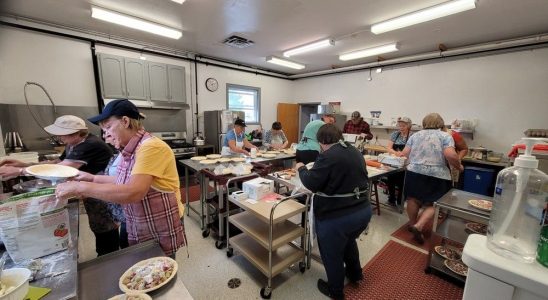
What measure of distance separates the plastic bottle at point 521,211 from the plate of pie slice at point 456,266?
1.99m

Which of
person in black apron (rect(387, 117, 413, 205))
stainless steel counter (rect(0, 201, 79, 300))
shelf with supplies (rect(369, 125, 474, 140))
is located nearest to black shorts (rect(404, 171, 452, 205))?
person in black apron (rect(387, 117, 413, 205))

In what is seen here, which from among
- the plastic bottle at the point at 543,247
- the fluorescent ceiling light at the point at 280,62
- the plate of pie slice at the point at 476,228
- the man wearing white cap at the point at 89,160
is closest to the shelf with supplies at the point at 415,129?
the fluorescent ceiling light at the point at 280,62

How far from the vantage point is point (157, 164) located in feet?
3.67

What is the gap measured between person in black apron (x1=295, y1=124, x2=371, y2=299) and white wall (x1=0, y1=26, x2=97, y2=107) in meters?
4.56

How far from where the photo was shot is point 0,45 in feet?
10.8

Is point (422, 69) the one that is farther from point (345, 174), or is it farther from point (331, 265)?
point (331, 265)

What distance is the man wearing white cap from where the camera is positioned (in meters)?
1.71

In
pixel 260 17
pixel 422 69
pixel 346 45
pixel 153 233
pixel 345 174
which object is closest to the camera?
pixel 153 233

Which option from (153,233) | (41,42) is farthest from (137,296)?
(41,42)

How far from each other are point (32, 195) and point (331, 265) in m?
1.90

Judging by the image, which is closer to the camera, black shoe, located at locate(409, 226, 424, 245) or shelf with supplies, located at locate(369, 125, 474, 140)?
black shoe, located at locate(409, 226, 424, 245)

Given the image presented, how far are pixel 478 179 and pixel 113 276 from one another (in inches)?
219

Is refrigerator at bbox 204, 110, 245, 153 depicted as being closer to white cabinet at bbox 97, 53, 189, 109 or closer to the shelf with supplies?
white cabinet at bbox 97, 53, 189, 109

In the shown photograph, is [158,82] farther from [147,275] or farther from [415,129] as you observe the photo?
[415,129]
